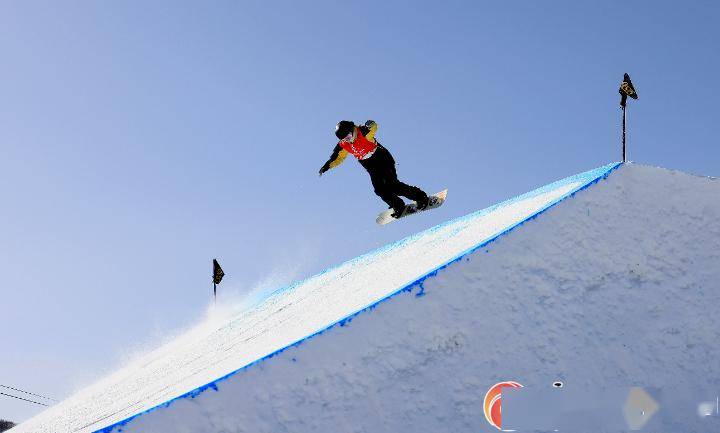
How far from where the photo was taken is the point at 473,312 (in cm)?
271

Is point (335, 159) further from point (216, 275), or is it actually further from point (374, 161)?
point (216, 275)

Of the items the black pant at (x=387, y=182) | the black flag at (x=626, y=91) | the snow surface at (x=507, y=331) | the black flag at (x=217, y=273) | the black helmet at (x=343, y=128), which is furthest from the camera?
the black flag at (x=217, y=273)

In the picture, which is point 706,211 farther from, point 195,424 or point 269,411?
point 195,424

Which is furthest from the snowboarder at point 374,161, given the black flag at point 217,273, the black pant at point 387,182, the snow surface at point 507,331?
the black flag at point 217,273

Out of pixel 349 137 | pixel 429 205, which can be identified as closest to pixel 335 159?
pixel 349 137

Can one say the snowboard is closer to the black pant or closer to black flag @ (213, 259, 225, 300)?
the black pant

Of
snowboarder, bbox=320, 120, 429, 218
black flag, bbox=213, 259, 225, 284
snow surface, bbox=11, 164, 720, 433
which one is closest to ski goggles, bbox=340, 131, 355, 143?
snowboarder, bbox=320, 120, 429, 218

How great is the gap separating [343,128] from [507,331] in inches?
138

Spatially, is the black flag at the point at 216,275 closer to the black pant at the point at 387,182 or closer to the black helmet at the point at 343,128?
the black pant at the point at 387,182

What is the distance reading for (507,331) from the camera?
2.73 metres

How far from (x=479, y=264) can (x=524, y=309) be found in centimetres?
29

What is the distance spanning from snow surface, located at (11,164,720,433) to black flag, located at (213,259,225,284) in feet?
20.6

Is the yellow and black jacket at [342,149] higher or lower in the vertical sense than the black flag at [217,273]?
lower

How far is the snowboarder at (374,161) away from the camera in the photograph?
605 centimetres
